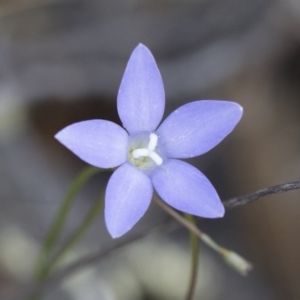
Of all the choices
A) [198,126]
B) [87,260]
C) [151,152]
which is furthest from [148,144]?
[87,260]

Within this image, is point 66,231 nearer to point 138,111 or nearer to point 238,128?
point 238,128

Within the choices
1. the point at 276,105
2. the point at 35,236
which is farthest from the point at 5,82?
the point at 276,105

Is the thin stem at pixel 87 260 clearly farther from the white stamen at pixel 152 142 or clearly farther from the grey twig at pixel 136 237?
the white stamen at pixel 152 142

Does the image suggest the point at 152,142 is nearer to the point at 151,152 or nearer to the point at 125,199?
the point at 151,152

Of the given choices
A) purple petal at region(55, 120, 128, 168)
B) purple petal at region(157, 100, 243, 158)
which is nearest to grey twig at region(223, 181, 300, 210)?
purple petal at region(157, 100, 243, 158)

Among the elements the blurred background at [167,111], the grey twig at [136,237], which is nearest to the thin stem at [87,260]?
the grey twig at [136,237]

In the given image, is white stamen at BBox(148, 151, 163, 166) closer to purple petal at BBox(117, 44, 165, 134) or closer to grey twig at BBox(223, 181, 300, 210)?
purple petal at BBox(117, 44, 165, 134)
